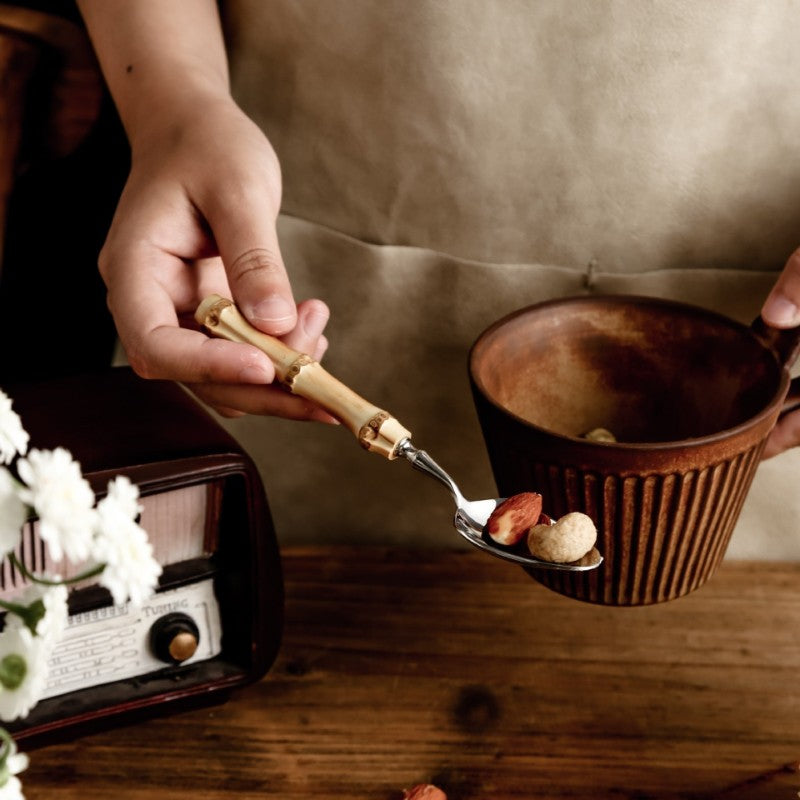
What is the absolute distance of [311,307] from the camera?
2.22 ft

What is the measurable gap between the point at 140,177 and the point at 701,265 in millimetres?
520

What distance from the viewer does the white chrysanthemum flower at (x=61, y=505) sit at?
1.14 feet

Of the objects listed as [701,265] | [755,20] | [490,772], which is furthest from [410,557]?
[755,20]

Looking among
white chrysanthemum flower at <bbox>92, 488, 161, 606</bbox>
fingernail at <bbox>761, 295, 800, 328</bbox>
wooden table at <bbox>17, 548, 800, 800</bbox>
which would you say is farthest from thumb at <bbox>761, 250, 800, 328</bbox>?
white chrysanthemum flower at <bbox>92, 488, 161, 606</bbox>

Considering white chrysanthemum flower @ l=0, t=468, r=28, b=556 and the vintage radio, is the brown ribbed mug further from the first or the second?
white chrysanthemum flower @ l=0, t=468, r=28, b=556

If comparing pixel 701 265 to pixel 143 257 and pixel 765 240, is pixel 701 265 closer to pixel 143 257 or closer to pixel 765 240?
pixel 765 240

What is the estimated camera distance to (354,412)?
0.60 meters

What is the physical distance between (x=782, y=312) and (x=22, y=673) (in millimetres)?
578

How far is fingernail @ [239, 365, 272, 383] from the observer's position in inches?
24.0

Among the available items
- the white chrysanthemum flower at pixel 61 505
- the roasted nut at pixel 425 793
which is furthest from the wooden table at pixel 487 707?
the white chrysanthemum flower at pixel 61 505

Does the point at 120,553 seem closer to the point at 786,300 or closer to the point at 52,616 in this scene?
the point at 52,616

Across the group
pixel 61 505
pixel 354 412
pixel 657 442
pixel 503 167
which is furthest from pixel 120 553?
pixel 503 167

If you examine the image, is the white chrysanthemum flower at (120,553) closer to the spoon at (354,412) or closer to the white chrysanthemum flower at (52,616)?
the white chrysanthemum flower at (52,616)

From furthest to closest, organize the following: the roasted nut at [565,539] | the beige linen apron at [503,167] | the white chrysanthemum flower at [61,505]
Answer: the beige linen apron at [503,167], the roasted nut at [565,539], the white chrysanthemum flower at [61,505]
